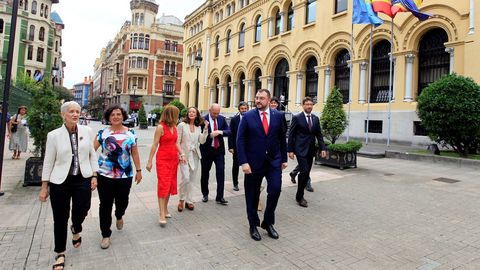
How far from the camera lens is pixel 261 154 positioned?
4.34 m

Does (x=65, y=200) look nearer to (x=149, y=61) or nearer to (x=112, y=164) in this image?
(x=112, y=164)

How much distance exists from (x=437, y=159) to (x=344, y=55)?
10094 millimetres

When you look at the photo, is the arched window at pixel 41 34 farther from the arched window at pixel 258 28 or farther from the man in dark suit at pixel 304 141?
the man in dark suit at pixel 304 141

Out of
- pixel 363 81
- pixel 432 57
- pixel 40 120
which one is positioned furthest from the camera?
pixel 363 81

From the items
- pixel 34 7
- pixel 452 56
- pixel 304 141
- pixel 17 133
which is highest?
pixel 34 7

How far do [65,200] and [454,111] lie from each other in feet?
36.4

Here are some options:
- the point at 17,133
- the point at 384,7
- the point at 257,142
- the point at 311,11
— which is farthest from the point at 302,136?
the point at 311,11

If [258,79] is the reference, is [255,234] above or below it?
below

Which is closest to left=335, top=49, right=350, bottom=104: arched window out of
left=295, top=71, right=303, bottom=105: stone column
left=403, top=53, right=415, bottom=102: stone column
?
left=295, top=71, right=303, bottom=105: stone column

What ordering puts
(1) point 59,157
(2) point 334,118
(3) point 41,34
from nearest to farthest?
(1) point 59,157 < (2) point 334,118 < (3) point 41,34

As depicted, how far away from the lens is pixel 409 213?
5.46m

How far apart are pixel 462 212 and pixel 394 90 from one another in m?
11.9

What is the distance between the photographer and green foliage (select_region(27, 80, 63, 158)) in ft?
22.8

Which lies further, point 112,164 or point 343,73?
point 343,73
